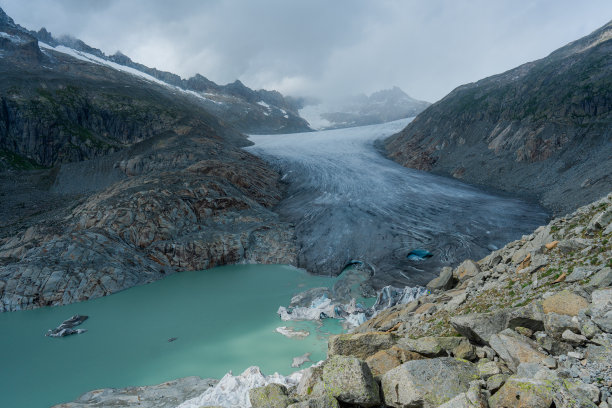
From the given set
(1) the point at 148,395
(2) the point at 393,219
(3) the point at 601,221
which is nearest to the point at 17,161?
(1) the point at 148,395

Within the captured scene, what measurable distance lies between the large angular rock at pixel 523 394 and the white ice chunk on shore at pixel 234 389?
5.54 meters

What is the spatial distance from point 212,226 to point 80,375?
12.9 m

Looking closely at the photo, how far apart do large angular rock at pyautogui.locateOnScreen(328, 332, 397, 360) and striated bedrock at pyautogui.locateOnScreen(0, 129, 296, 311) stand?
14.8m

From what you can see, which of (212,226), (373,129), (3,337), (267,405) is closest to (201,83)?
(373,129)

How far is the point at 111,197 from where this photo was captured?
23.0 metres

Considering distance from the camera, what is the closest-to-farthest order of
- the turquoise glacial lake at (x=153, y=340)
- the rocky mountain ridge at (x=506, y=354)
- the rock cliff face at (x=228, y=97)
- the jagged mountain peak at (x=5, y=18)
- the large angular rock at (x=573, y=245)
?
the rocky mountain ridge at (x=506, y=354), the large angular rock at (x=573, y=245), the turquoise glacial lake at (x=153, y=340), the rock cliff face at (x=228, y=97), the jagged mountain peak at (x=5, y=18)

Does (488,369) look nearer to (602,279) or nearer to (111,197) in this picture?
(602,279)

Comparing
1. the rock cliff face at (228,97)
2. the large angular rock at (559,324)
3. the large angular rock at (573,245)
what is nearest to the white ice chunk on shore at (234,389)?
the large angular rock at (559,324)

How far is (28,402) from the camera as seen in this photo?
31.4 ft

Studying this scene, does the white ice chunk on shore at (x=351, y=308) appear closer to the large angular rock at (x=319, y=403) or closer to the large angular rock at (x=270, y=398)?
the large angular rock at (x=270, y=398)

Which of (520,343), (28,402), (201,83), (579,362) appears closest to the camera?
(579,362)

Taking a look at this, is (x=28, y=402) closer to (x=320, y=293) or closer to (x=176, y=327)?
(x=176, y=327)

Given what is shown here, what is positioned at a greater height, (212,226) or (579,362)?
(212,226)

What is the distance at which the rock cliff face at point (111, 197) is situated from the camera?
17781mm
